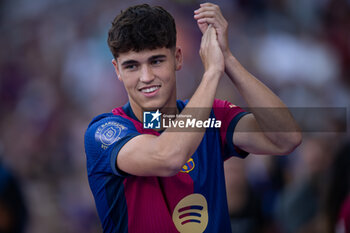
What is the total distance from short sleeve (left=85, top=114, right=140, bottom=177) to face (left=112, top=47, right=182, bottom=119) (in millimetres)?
190

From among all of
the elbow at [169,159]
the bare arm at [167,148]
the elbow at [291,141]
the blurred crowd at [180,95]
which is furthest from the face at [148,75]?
the blurred crowd at [180,95]

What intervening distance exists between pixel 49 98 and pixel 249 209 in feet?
10.8

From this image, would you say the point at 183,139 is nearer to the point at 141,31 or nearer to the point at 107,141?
the point at 107,141

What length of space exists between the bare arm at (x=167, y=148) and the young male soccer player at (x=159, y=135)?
56 millimetres

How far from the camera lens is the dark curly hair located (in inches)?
95.5

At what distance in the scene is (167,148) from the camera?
2.10m

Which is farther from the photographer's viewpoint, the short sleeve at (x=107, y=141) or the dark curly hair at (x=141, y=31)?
the dark curly hair at (x=141, y=31)

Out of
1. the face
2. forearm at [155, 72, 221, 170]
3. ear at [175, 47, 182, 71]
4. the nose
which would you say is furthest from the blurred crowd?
forearm at [155, 72, 221, 170]

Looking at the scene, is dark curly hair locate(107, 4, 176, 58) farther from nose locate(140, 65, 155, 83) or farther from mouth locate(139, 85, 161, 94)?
mouth locate(139, 85, 161, 94)

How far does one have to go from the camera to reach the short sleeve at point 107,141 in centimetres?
229

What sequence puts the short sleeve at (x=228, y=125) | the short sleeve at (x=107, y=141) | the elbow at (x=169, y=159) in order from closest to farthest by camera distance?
the elbow at (x=169, y=159) < the short sleeve at (x=107, y=141) < the short sleeve at (x=228, y=125)

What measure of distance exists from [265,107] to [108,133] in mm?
937

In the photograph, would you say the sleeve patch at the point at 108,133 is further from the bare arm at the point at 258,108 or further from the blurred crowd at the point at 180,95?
the blurred crowd at the point at 180,95

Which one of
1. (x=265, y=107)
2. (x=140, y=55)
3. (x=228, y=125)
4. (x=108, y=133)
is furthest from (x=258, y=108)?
(x=108, y=133)
